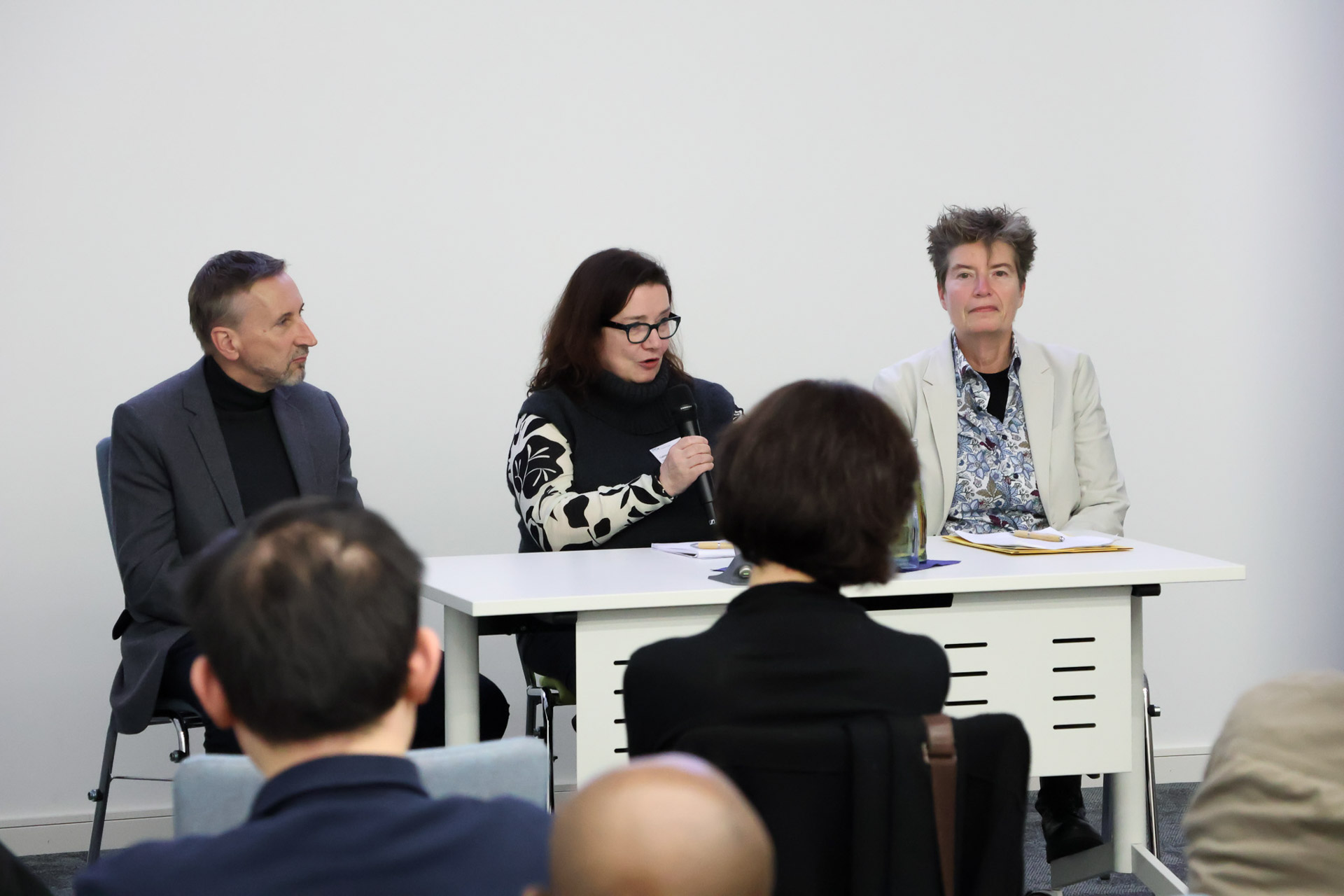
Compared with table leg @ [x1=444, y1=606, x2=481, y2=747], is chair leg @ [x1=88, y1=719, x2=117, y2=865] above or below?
below

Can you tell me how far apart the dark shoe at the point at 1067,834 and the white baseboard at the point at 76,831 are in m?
2.27

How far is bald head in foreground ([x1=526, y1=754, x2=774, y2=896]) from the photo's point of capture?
61 centimetres

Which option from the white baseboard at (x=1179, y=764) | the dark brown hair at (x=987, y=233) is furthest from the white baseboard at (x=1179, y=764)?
the dark brown hair at (x=987, y=233)

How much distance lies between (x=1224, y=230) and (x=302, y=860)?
4.03 metres

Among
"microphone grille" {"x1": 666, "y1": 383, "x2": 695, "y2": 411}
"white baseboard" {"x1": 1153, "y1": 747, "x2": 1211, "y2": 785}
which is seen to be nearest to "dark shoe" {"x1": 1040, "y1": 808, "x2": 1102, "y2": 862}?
"microphone grille" {"x1": 666, "y1": 383, "x2": 695, "y2": 411}

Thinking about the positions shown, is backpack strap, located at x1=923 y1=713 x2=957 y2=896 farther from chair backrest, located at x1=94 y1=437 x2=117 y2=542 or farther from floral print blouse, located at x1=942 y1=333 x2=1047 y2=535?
chair backrest, located at x1=94 y1=437 x2=117 y2=542

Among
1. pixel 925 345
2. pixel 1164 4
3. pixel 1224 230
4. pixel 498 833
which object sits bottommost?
pixel 498 833

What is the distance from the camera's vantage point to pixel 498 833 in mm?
912

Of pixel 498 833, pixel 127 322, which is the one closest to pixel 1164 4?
pixel 127 322

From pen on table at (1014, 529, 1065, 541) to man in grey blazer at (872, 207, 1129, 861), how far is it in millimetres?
321

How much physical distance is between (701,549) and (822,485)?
1.41 meters

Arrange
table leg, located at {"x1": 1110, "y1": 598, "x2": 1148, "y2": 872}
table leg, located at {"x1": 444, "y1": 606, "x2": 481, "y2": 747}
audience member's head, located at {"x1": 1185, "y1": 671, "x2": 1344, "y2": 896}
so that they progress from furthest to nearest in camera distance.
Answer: table leg, located at {"x1": 1110, "y1": 598, "x2": 1148, "y2": 872}
table leg, located at {"x1": 444, "y1": 606, "x2": 481, "y2": 747}
audience member's head, located at {"x1": 1185, "y1": 671, "x2": 1344, "y2": 896}

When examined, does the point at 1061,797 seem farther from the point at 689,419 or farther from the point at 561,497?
the point at 561,497

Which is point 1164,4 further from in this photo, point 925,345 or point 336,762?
point 336,762
